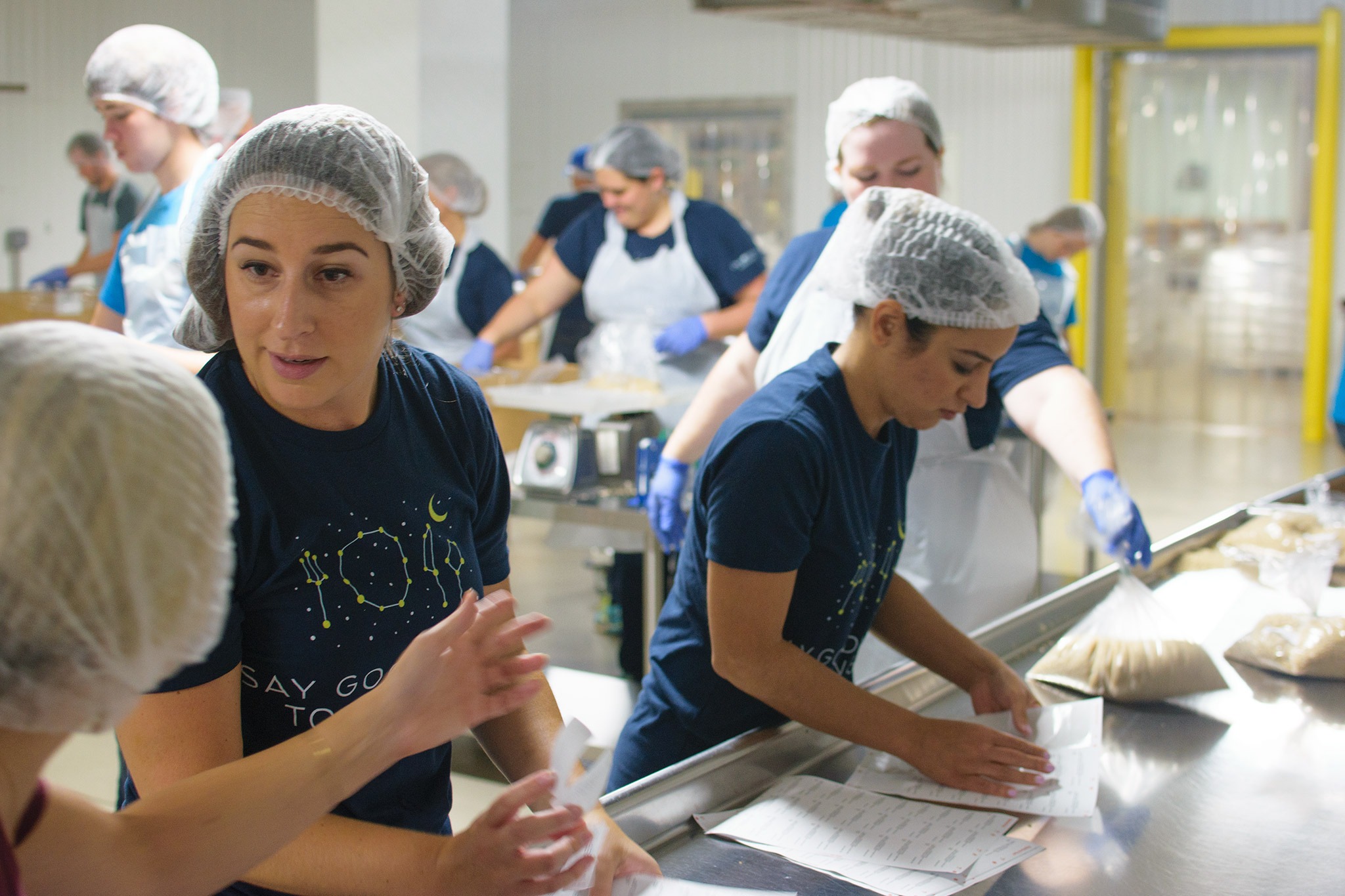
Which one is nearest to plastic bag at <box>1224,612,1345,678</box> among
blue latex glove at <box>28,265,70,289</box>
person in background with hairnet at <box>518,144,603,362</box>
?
person in background with hairnet at <box>518,144,603,362</box>

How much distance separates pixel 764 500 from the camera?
1188 mm

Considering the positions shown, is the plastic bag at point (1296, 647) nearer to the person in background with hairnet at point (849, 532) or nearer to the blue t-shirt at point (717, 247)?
the person in background with hairnet at point (849, 532)

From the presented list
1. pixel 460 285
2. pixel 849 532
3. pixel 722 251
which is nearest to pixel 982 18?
pixel 722 251

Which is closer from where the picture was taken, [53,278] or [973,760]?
[973,760]

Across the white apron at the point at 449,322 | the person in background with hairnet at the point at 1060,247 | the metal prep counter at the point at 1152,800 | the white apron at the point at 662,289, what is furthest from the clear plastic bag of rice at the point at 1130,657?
the person in background with hairnet at the point at 1060,247

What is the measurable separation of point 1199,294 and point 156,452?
7926mm

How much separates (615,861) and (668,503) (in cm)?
144

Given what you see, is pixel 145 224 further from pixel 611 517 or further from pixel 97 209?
pixel 97 209

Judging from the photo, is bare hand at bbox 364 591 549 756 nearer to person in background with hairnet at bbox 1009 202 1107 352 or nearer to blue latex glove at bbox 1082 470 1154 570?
blue latex glove at bbox 1082 470 1154 570

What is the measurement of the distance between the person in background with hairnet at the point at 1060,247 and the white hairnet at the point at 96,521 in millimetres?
5102

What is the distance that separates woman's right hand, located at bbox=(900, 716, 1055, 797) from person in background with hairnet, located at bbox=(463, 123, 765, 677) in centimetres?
228

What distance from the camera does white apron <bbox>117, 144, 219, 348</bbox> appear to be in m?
2.19

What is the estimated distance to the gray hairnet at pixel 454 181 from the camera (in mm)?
4016

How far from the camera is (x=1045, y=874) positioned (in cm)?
106
